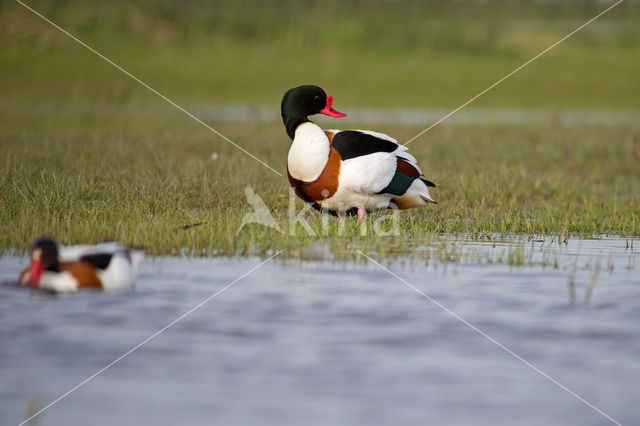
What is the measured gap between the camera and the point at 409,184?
8836mm

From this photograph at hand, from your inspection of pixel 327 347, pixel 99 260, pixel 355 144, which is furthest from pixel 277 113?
pixel 327 347

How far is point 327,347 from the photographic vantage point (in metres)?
5.37

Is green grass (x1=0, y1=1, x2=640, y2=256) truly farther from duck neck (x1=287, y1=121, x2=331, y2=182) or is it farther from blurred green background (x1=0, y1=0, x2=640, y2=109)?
duck neck (x1=287, y1=121, x2=331, y2=182)

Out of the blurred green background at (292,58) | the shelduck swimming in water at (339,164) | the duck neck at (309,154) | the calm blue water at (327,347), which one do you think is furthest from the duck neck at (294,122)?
the blurred green background at (292,58)

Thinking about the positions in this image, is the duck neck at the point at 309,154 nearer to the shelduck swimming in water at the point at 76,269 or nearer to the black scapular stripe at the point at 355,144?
the black scapular stripe at the point at 355,144

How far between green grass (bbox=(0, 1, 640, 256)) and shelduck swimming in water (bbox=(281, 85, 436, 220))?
0.88ft

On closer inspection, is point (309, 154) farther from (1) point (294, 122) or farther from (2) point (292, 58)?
(2) point (292, 58)

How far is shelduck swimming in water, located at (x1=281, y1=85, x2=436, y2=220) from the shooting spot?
27.7 ft

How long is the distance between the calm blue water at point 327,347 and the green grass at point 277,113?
95cm

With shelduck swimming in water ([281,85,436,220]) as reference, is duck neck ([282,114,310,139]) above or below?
above

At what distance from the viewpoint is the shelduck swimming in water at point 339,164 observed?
8.44 meters

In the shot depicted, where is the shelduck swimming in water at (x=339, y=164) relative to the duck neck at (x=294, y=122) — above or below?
below

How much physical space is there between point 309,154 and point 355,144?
37 cm

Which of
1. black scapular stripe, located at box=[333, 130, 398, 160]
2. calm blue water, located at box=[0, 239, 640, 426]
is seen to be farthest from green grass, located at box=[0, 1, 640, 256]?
calm blue water, located at box=[0, 239, 640, 426]
